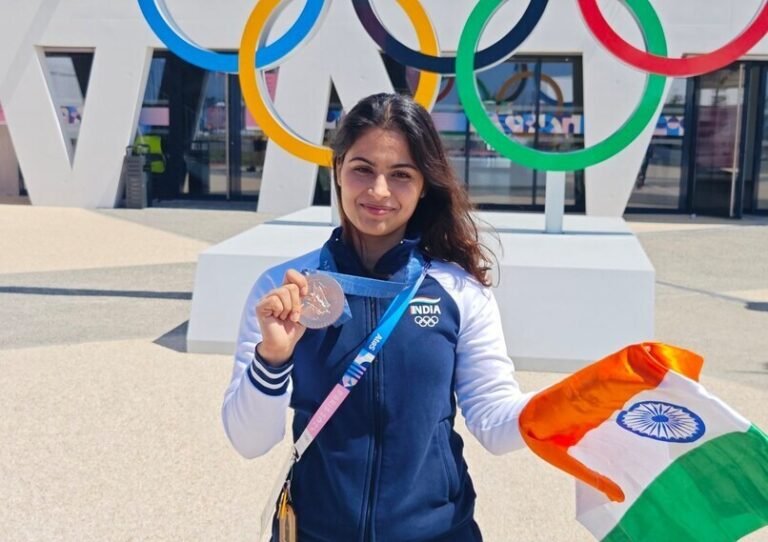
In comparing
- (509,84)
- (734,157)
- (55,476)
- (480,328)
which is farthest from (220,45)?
(480,328)

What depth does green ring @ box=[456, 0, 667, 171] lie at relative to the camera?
7.18 m

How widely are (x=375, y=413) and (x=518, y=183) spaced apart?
52.4 ft

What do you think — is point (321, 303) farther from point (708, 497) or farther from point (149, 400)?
point (149, 400)

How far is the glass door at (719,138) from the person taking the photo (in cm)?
1600

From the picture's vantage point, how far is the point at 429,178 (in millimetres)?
1971

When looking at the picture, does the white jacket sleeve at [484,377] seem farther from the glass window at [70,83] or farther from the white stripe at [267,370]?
the glass window at [70,83]

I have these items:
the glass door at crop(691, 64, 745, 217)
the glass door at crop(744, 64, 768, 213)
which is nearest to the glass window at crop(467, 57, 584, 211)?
the glass door at crop(691, 64, 745, 217)

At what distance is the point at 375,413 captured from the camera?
5.83 ft

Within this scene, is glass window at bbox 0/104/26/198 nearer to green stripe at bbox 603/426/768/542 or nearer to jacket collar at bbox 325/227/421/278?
jacket collar at bbox 325/227/421/278

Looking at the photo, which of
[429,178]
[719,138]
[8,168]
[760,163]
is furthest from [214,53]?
[8,168]

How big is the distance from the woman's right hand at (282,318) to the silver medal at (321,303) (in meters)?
0.02

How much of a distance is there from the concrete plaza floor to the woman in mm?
1896

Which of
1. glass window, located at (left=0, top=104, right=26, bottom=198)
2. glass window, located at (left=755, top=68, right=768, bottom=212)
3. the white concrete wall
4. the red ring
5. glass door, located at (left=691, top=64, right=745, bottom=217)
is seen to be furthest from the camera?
glass window, located at (left=0, top=104, right=26, bottom=198)

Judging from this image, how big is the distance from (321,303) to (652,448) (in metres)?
0.74
